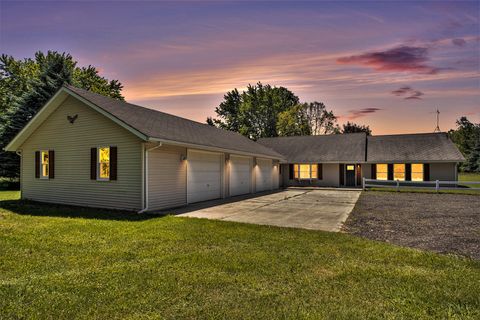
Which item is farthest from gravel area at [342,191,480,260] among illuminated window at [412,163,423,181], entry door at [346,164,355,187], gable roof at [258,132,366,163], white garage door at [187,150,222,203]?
gable roof at [258,132,366,163]

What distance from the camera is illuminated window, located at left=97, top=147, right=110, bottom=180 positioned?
40.5ft

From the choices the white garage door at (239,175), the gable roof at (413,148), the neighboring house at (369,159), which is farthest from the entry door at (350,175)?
the white garage door at (239,175)

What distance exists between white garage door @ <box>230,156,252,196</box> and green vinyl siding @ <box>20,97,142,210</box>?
Result: 7.16 metres

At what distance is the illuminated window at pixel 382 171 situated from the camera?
24.9 m

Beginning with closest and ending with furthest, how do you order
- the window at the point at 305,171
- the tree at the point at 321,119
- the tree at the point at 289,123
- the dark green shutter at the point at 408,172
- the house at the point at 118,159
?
the house at the point at 118,159
the dark green shutter at the point at 408,172
the window at the point at 305,171
the tree at the point at 289,123
the tree at the point at 321,119

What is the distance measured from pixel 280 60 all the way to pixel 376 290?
1197 cm

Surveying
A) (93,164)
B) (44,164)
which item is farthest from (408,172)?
(44,164)

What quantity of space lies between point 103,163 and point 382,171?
72.5 ft

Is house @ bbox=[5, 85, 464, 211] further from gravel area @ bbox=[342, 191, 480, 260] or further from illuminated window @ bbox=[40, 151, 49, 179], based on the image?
gravel area @ bbox=[342, 191, 480, 260]

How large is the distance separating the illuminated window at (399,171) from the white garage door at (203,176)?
16457 mm

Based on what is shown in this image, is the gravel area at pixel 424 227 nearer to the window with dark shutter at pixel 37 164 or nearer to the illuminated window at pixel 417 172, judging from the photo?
the illuminated window at pixel 417 172

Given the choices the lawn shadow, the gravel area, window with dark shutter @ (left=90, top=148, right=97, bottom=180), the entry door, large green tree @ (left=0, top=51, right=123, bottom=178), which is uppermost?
large green tree @ (left=0, top=51, right=123, bottom=178)

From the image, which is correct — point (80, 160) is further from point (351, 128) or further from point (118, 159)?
point (351, 128)

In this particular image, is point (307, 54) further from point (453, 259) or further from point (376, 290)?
point (376, 290)
